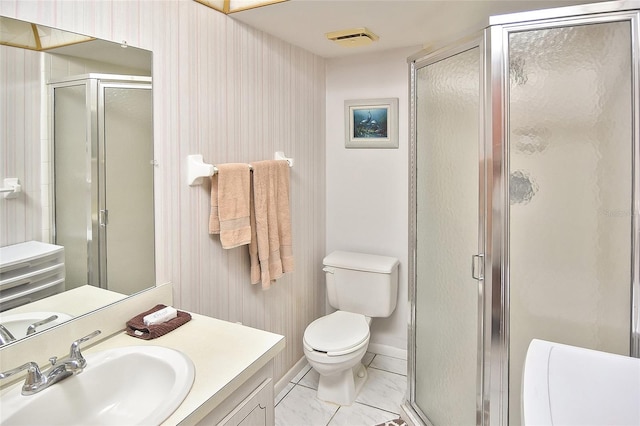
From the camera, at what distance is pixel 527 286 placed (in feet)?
5.07

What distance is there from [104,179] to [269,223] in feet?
2.89

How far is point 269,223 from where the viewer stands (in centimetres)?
213

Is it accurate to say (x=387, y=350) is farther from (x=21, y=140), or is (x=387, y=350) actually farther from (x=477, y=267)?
Answer: (x=21, y=140)

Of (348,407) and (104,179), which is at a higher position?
(104,179)

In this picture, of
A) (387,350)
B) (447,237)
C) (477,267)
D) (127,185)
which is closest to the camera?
(127,185)

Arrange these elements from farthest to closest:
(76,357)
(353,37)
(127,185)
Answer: (353,37) < (127,185) < (76,357)

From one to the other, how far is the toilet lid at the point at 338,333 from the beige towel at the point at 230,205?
0.73m

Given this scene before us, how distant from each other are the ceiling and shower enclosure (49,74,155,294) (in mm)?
794

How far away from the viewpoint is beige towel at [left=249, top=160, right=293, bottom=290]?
2049mm

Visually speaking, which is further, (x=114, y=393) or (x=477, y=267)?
(x=477, y=267)

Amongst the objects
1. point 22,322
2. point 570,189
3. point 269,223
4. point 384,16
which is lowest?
point 22,322

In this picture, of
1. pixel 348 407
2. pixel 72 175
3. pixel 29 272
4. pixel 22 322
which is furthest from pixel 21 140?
pixel 348 407

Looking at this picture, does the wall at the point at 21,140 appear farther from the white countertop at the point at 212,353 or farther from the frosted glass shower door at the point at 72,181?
the white countertop at the point at 212,353

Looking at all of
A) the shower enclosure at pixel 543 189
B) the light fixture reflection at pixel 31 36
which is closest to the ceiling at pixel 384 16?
the shower enclosure at pixel 543 189
